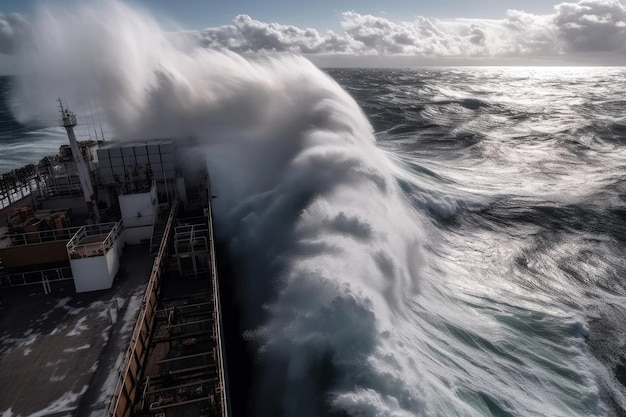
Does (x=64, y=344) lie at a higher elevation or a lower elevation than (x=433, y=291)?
higher

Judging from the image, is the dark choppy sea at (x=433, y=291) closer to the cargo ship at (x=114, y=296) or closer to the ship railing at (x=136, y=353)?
the cargo ship at (x=114, y=296)

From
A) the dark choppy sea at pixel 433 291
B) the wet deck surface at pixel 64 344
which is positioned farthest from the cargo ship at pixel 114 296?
the dark choppy sea at pixel 433 291

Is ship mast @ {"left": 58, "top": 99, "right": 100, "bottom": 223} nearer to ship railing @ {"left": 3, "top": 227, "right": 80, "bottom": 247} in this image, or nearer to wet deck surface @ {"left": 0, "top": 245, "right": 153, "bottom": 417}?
ship railing @ {"left": 3, "top": 227, "right": 80, "bottom": 247}

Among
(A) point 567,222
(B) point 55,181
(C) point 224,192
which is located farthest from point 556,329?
(B) point 55,181

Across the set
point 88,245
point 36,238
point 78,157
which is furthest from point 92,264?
point 78,157

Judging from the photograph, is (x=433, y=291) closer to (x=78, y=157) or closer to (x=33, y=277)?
(x=33, y=277)

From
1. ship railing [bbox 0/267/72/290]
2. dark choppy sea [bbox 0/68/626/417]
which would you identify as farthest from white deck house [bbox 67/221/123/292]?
dark choppy sea [bbox 0/68/626/417]

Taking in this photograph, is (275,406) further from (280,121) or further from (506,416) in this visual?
(280,121)
